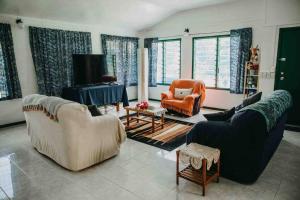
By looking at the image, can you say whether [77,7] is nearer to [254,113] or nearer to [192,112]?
[192,112]

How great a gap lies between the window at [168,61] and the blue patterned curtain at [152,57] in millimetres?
187

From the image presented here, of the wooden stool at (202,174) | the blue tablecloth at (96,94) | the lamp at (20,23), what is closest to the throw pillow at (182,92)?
the blue tablecloth at (96,94)

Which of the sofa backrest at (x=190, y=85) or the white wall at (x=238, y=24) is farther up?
the white wall at (x=238, y=24)

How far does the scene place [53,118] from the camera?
8.98 ft

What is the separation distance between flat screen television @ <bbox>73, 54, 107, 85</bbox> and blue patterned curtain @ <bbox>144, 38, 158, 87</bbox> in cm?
182

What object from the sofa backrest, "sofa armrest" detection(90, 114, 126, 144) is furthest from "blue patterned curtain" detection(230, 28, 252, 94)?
"sofa armrest" detection(90, 114, 126, 144)

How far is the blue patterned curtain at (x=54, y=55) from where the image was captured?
5043mm

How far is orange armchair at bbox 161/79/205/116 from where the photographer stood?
520 centimetres

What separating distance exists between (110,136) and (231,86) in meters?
3.84

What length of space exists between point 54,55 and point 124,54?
2298 millimetres

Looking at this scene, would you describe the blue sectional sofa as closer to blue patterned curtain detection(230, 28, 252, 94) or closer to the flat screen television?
blue patterned curtain detection(230, 28, 252, 94)

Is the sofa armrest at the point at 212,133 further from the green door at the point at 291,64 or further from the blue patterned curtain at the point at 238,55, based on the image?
the blue patterned curtain at the point at 238,55

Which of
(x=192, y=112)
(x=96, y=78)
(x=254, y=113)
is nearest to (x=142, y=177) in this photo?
(x=254, y=113)

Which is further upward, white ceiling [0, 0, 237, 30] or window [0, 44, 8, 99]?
white ceiling [0, 0, 237, 30]
